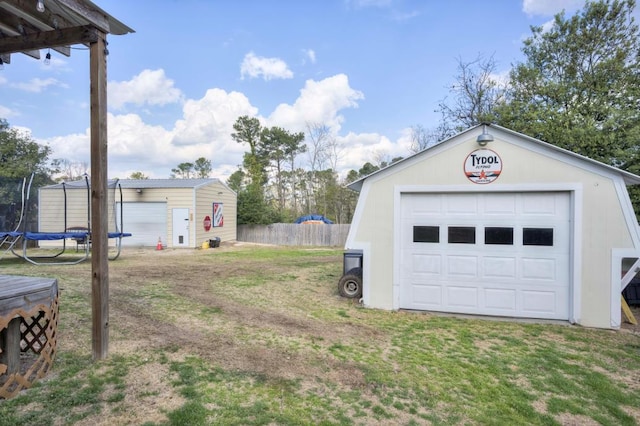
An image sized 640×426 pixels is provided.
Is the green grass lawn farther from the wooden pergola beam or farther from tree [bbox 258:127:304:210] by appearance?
tree [bbox 258:127:304:210]

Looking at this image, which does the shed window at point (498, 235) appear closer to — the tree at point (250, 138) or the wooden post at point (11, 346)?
the wooden post at point (11, 346)

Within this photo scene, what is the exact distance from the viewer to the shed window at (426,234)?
20.4 feet

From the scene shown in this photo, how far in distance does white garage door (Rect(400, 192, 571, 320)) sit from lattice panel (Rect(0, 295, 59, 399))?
16.7ft

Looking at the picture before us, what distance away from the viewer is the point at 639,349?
4.70 meters

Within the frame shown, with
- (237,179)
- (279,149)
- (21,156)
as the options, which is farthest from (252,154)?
(21,156)

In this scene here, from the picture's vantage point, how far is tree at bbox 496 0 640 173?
1075 cm

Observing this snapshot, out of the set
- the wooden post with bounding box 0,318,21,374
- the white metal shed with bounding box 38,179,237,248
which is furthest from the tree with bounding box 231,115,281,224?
the wooden post with bounding box 0,318,21,374

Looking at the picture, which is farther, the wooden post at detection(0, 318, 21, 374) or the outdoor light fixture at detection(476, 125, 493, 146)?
the outdoor light fixture at detection(476, 125, 493, 146)

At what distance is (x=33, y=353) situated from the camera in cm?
362

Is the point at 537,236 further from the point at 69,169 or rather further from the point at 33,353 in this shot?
the point at 69,169

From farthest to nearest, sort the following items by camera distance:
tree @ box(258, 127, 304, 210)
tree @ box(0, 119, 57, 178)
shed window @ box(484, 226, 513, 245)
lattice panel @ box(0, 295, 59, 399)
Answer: tree @ box(258, 127, 304, 210)
tree @ box(0, 119, 57, 178)
shed window @ box(484, 226, 513, 245)
lattice panel @ box(0, 295, 59, 399)

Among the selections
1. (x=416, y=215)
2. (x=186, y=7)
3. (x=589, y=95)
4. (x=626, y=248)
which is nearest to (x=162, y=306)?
(x=416, y=215)

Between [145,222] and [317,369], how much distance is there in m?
15.0

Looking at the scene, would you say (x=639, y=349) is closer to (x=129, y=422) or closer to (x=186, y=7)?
(x=129, y=422)
